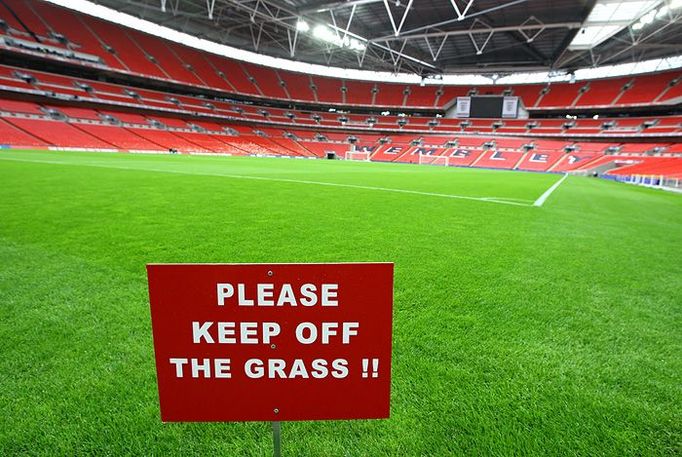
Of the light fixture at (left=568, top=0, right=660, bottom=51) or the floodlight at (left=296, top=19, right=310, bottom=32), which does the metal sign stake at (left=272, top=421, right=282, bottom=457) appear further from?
the floodlight at (left=296, top=19, right=310, bottom=32)

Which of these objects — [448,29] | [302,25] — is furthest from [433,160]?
[302,25]

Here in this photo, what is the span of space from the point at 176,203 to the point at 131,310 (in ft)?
13.6

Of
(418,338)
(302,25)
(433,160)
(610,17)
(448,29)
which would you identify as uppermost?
(302,25)

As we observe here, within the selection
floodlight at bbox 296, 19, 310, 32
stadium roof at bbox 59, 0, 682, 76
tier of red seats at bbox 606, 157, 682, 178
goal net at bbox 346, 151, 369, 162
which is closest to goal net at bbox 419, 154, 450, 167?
goal net at bbox 346, 151, 369, 162

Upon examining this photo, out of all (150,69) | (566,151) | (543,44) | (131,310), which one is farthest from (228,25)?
(131,310)

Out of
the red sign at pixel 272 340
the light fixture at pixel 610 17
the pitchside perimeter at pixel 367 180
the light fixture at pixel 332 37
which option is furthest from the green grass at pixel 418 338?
the light fixture at pixel 332 37

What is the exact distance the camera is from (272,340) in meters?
1.09

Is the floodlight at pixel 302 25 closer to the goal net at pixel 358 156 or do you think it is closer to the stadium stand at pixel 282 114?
the stadium stand at pixel 282 114

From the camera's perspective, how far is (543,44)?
37.6m

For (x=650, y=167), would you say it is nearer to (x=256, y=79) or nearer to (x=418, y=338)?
(x=418, y=338)

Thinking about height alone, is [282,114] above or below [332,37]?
below

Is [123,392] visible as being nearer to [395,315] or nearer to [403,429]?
[403,429]

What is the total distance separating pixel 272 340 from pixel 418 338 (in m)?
1.08

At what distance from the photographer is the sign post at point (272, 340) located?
104 centimetres
